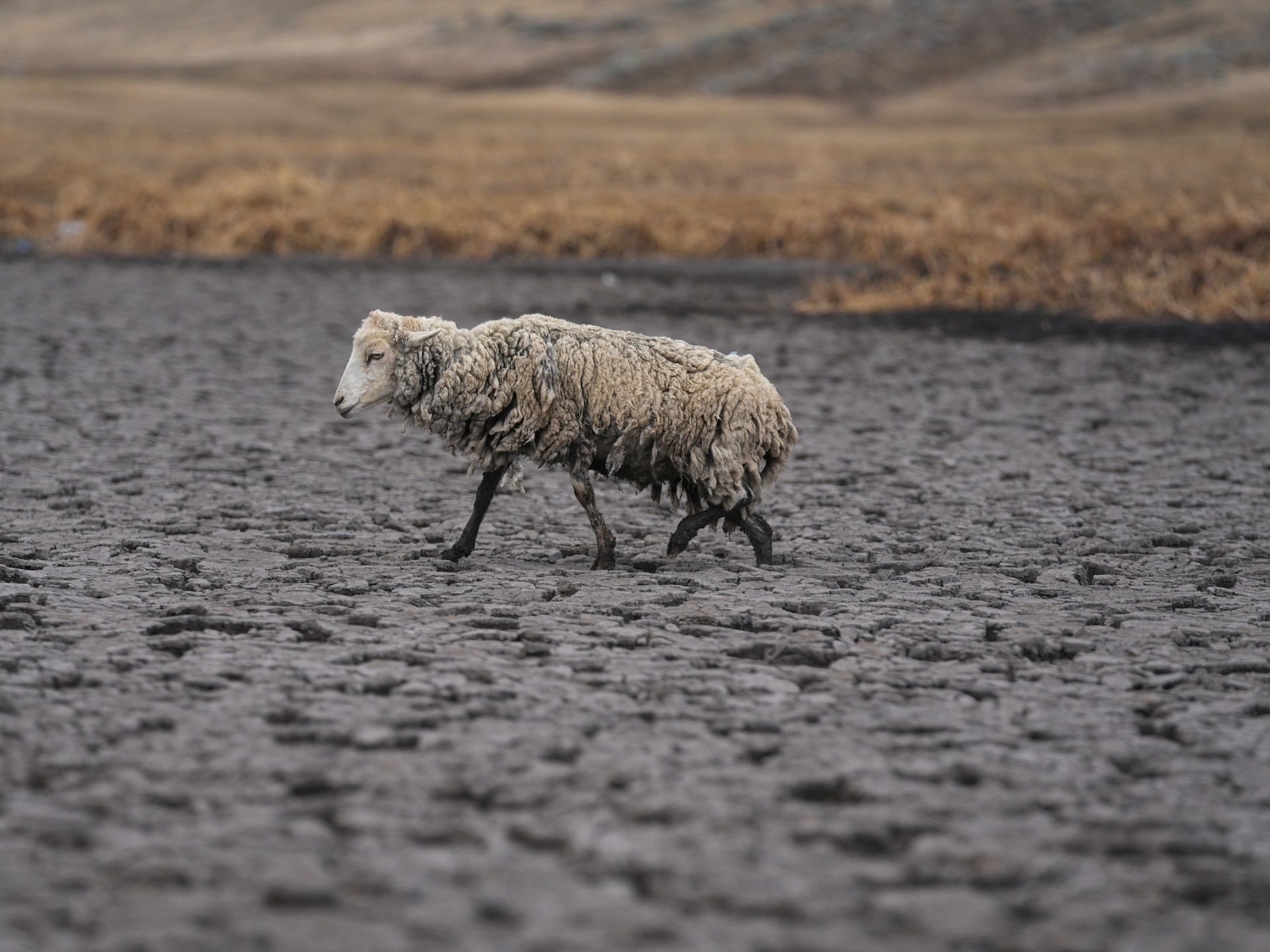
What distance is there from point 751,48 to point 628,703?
11097 cm

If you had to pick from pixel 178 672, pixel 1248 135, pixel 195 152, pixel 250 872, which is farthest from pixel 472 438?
pixel 1248 135

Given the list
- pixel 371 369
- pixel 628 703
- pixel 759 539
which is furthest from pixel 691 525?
pixel 628 703

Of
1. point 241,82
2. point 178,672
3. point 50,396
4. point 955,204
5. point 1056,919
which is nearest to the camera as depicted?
point 1056,919

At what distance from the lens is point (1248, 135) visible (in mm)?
60719

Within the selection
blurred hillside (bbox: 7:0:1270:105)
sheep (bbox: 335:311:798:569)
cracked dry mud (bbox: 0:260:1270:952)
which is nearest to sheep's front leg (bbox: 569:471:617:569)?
sheep (bbox: 335:311:798:569)

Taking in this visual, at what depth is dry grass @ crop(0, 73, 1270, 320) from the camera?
1983 centimetres

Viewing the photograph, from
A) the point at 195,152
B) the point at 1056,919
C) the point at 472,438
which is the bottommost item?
the point at 1056,919

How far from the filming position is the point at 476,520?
7887mm

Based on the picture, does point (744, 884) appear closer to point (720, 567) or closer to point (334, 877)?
point (334, 877)

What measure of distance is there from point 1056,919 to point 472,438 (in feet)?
15.1

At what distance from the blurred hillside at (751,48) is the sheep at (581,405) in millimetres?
88298

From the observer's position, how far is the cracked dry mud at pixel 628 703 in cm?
395

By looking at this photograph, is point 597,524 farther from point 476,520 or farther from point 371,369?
point 371,369

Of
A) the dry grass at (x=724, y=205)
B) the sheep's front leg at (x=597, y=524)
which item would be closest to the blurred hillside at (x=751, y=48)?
the dry grass at (x=724, y=205)
